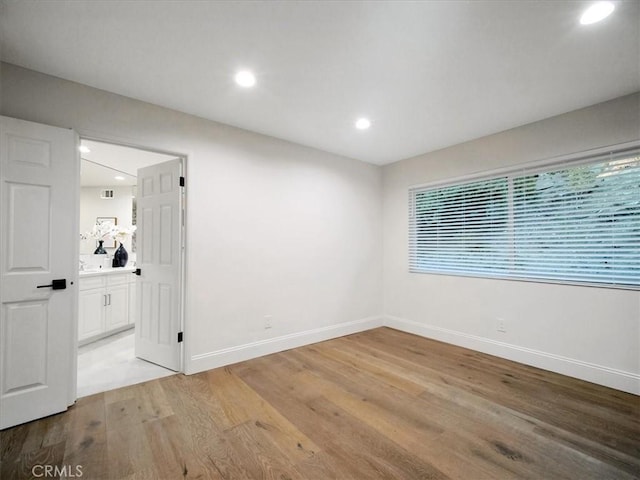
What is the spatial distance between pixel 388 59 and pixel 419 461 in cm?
266

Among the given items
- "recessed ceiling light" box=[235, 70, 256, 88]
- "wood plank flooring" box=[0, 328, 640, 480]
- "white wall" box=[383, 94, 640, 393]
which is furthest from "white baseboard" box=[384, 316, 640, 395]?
"recessed ceiling light" box=[235, 70, 256, 88]

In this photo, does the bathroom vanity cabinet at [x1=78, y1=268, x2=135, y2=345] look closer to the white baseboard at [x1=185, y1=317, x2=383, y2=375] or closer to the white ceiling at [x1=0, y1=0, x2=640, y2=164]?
the white baseboard at [x1=185, y1=317, x2=383, y2=375]

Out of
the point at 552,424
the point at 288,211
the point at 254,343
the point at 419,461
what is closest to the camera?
the point at 419,461

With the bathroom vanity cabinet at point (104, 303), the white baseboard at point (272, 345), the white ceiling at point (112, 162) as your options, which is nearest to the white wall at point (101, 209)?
the white ceiling at point (112, 162)

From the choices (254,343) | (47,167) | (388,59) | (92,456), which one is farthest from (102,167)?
(388,59)

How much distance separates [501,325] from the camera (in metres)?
3.36

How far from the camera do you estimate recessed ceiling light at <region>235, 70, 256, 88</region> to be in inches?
89.3

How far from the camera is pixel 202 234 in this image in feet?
9.82

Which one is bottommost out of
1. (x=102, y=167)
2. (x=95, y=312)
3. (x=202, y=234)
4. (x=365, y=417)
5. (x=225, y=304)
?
(x=365, y=417)

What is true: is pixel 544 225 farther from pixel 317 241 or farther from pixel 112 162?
pixel 112 162

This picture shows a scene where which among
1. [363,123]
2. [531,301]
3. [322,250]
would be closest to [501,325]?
[531,301]

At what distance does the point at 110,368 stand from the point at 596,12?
190 inches

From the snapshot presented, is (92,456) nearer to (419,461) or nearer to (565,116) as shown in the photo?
(419,461)

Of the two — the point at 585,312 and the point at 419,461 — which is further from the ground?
the point at 585,312
